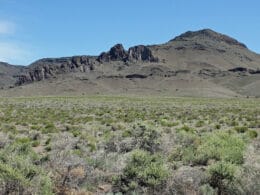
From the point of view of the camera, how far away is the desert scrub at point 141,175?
32.9 feet

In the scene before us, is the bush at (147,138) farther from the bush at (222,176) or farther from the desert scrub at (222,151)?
the bush at (222,176)

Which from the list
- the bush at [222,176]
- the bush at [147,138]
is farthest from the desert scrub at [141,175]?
the bush at [147,138]

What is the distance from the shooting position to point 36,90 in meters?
199

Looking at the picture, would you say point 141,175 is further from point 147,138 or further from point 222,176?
point 147,138

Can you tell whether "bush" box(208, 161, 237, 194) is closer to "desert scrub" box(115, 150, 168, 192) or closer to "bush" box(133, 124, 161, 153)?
"desert scrub" box(115, 150, 168, 192)

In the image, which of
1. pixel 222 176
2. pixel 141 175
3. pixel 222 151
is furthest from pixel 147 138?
pixel 222 176

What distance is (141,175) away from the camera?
10227 mm

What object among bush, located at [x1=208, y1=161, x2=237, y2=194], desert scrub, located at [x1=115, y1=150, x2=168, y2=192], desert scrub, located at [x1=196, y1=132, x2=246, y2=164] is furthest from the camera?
desert scrub, located at [x1=196, y1=132, x2=246, y2=164]

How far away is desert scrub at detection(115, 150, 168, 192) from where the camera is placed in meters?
10.0

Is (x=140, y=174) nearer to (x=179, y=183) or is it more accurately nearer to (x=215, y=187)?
(x=179, y=183)

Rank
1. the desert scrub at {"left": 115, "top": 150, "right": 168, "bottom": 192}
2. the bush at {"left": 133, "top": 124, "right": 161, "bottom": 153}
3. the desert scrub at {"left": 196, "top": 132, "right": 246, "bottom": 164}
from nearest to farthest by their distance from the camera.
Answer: the desert scrub at {"left": 115, "top": 150, "right": 168, "bottom": 192}, the desert scrub at {"left": 196, "top": 132, "right": 246, "bottom": 164}, the bush at {"left": 133, "top": 124, "right": 161, "bottom": 153}

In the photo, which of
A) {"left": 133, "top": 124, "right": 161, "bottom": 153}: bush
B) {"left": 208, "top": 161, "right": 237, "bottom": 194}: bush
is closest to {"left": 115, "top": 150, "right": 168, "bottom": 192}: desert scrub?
{"left": 208, "top": 161, "right": 237, "bottom": 194}: bush

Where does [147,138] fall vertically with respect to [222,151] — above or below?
below

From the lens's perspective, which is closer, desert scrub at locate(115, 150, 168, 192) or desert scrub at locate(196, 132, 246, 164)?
desert scrub at locate(115, 150, 168, 192)
